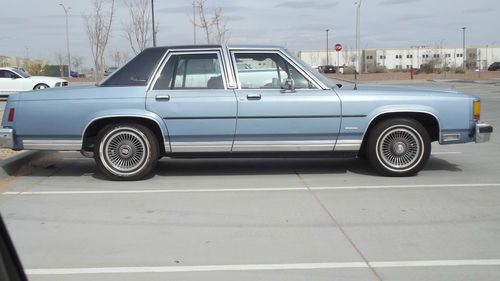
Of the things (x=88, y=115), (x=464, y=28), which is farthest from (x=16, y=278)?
(x=464, y=28)

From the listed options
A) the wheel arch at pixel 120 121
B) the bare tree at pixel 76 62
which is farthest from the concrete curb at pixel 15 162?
the bare tree at pixel 76 62

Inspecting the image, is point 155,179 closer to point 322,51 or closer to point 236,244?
point 236,244

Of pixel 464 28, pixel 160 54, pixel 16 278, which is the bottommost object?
pixel 16 278

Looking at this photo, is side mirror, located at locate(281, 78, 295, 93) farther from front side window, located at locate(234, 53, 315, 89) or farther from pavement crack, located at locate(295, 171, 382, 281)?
pavement crack, located at locate(295, 171, 382, 281)

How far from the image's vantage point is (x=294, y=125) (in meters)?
7.02

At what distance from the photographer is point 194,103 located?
6965 mm

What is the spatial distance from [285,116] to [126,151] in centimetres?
213

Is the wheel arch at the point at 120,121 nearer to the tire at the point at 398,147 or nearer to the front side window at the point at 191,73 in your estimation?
the front side window at the point at 191,73

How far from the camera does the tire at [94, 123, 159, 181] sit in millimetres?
7105

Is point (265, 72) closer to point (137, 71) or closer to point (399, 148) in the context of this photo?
point (137, 71)

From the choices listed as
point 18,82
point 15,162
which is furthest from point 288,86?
point 18,82

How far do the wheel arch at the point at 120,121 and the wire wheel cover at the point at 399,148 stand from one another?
284 centimetres

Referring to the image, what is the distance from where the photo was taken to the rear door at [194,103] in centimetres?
697

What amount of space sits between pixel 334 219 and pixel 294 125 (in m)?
1.92
